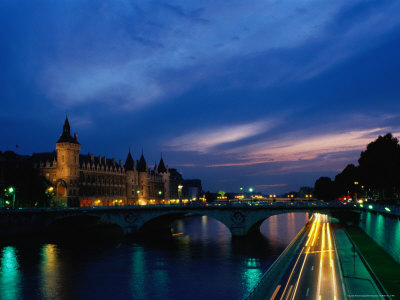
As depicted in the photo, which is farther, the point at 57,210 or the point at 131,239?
the point at 57,210

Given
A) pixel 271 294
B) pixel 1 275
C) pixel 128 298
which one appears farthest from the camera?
pixel 1 275

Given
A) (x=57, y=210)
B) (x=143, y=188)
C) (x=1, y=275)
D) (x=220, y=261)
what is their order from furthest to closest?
(x=143, y=188)
(x=57, y=210)
(x=220, y=261)
(x=1, y=275)

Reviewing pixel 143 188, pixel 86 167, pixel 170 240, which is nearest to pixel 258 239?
pixel 170 240

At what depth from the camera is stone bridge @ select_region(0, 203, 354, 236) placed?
3834 inches

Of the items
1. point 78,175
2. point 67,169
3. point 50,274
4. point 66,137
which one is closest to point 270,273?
point 50,274

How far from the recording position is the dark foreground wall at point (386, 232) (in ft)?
176

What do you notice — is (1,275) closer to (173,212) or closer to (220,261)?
(220,261)

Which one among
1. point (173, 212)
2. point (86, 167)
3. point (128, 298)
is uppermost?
point (86, 167)

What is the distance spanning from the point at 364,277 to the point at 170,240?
59.4m

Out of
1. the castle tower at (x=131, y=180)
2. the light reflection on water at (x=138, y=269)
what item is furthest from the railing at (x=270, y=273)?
the castle tower at (x=131, y=180)

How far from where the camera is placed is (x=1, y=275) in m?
60.3

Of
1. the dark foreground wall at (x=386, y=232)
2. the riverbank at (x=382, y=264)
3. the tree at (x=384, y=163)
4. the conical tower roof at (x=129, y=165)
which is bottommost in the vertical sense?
the riverbank at (x=382, y=264)

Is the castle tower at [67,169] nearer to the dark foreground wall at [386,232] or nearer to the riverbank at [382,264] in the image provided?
the riverbank at [382,264]

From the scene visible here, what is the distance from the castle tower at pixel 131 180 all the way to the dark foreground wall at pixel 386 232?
4832 inches
